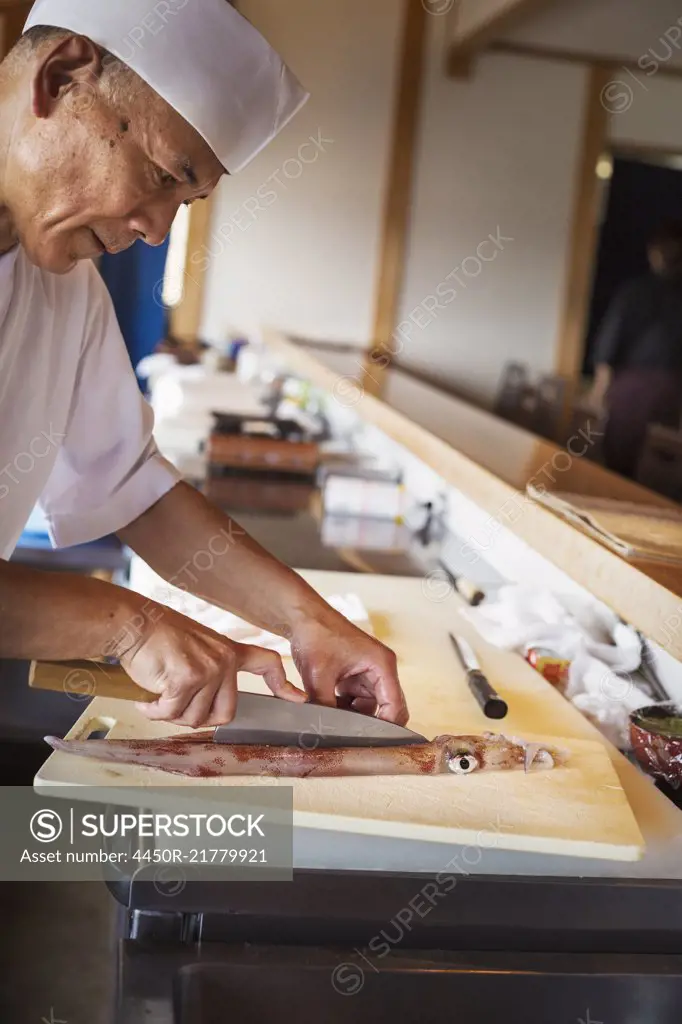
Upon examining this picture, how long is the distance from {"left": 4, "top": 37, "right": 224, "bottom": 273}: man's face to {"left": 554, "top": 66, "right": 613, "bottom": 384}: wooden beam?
256 inches

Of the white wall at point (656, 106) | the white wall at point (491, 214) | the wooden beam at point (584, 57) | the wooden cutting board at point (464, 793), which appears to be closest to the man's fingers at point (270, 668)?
the wooden cutting board at point (464, 793)

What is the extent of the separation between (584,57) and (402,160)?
140cm

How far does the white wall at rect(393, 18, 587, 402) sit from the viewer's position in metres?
7.38

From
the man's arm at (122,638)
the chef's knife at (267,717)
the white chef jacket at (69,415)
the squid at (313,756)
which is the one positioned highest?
the white chef jacket at (69,415)

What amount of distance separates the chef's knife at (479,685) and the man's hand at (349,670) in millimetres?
178

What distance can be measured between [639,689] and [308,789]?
720 millimetres

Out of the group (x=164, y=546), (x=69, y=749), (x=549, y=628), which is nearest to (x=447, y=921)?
(x=69, y=749)

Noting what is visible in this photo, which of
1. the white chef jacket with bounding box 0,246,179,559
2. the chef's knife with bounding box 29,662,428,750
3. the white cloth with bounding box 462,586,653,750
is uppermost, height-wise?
the white chef jacket with bounding box 0,246,179,559

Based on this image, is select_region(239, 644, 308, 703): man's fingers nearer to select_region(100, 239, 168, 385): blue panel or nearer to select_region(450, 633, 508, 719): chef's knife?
select_region(450, 633, 508, 719): chef's knife

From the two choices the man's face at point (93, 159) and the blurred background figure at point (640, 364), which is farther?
the blurred background figure at point (640, 364)

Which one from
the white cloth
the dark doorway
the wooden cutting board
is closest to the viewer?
the wooden cutting board

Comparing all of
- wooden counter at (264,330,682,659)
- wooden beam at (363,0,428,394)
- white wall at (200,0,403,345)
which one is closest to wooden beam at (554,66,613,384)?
wooden beam at (363,0,428,394)

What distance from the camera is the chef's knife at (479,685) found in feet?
4.52

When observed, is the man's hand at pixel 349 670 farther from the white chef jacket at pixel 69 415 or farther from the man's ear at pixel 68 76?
the man's ear at pixel 68 76
